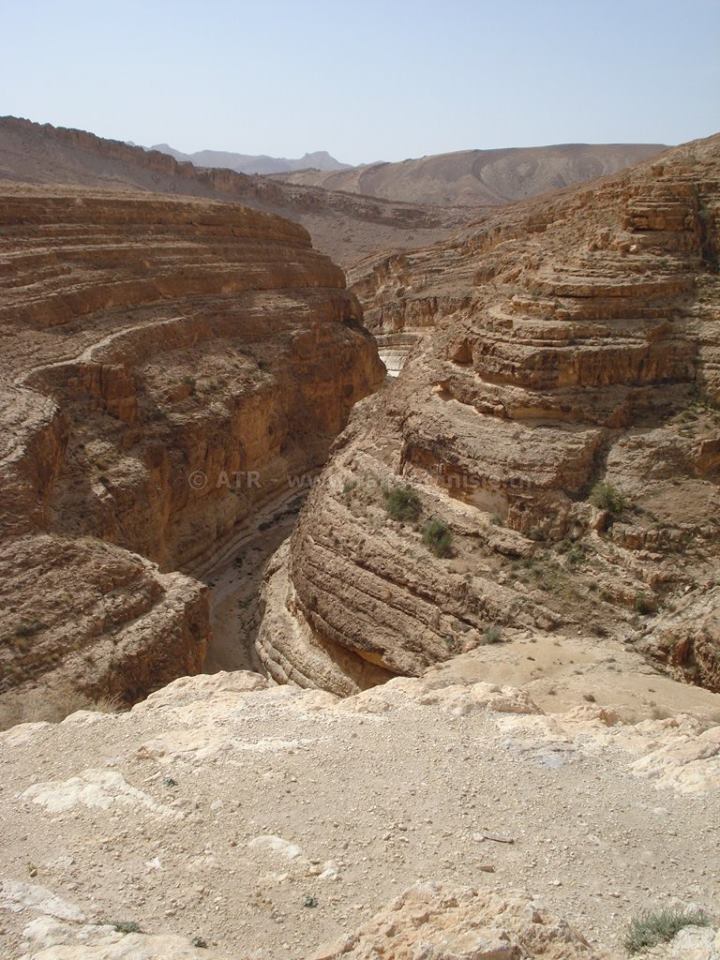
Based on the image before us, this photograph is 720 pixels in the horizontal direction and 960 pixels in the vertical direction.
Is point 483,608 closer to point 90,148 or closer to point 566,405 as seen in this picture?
point 566,405

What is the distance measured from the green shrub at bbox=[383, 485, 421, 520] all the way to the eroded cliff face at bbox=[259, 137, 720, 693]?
86 millimetres

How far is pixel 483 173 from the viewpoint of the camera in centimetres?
13012

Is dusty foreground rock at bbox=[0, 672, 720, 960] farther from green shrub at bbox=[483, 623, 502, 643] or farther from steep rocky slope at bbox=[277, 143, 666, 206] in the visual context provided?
steep rocky slope at bbox=[277, 143, 666, 206]

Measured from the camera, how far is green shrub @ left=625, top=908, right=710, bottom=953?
520 cm

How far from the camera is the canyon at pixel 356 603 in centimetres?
631

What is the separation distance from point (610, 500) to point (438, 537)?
3.05 metres

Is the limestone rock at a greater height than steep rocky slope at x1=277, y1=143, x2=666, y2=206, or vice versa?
steep rocky slope at x1=277, y1=143, x2=666, y2=206

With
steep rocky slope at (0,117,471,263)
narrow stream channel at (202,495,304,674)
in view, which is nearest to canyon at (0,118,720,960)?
narrow stream channel at (202,495,304,674)

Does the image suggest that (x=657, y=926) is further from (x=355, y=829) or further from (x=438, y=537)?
(x=438, y=537)

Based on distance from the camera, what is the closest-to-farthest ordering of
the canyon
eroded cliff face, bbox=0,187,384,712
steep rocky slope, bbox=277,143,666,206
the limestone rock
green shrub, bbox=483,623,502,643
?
the limestone rock, the canyon, green shrub, bbox=483,623,502,643, eroded cliff face, bbox=0,187,384,712, steep rocky slope, bbox=277,143,666,206

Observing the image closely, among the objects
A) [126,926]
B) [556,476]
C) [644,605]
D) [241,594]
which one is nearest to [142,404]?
[241,594]

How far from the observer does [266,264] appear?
36344 mm

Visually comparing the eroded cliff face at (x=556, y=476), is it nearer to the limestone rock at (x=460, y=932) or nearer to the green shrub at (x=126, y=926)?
the limestone rock at (x=460, y=932)

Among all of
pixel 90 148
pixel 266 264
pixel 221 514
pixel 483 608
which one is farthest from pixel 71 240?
pixel 90 148
